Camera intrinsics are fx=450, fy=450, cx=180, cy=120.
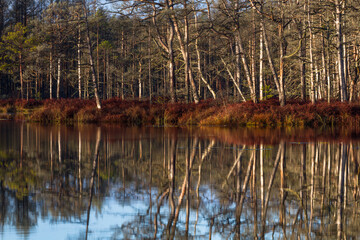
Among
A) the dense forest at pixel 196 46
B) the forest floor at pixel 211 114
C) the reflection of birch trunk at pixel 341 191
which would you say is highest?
the dense forest at pixel 196 46

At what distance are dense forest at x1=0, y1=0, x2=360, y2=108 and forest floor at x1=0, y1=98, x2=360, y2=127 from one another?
2.04 m

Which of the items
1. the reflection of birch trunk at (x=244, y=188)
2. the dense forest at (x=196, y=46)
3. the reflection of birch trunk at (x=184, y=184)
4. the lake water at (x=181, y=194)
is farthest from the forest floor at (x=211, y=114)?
the reflection of birch trunk at (x=244, y=188)

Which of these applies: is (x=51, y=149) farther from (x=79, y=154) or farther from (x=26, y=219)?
(x=26, y=219)

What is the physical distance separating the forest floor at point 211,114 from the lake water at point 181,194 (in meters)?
12.9

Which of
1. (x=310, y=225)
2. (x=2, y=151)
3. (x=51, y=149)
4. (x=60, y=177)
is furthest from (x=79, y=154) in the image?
(x=310, y=225)

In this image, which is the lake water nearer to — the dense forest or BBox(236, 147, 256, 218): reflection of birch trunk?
BBox(236, 147, 256, 218): reflection of birch trunk

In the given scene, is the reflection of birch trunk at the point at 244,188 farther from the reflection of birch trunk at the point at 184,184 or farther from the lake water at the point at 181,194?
the reflection of birch trunk at the point at 184,184

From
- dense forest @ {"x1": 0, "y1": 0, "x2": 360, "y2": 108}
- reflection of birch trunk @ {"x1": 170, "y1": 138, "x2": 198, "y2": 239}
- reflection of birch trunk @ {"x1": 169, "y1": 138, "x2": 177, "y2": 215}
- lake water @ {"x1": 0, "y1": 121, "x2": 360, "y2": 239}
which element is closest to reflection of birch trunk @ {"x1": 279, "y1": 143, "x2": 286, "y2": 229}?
lake water @ {"x1": 0, "y1": 121, "x2": 360, "y2": 239}

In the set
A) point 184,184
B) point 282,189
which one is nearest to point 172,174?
point 184,184

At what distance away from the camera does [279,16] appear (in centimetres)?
2828

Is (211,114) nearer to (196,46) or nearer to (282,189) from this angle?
(196,46)

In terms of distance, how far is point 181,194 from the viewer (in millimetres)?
6871

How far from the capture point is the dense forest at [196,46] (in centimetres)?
2855

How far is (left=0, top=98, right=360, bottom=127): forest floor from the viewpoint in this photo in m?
A: 25.1
